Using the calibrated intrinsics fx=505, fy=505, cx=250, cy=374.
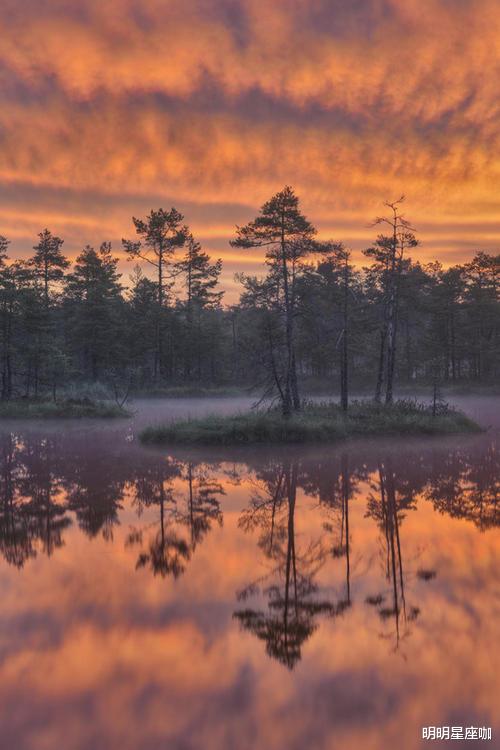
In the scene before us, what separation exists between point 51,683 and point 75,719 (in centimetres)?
84

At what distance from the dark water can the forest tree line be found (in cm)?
1562

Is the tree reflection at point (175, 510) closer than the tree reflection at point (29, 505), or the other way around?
the tree reflection at point (175, 510)

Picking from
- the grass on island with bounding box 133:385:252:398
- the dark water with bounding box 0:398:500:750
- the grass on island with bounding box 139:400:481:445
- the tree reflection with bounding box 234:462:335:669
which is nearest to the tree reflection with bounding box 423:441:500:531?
the dark water with bounding box 0:398:500:750

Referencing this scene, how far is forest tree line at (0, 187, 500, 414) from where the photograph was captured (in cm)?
3059

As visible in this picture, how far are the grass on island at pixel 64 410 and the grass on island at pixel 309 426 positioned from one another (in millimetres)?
12226

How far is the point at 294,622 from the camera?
24.1 ft

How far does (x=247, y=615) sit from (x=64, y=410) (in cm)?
3400

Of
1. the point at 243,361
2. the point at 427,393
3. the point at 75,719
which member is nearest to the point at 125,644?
the point at 75,719

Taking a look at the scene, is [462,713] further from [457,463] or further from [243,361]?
[243,361]

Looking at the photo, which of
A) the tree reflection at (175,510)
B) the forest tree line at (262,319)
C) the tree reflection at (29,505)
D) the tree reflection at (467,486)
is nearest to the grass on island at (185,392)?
the forest tree line at (262,319)

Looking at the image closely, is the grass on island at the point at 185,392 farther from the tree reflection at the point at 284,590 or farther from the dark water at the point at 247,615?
the tree reflection at the point at 284,590

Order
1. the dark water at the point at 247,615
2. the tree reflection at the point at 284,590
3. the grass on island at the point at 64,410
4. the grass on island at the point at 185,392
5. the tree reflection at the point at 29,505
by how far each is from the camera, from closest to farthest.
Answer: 1. the dark water at the point at 247,615
2. the tree reflection at the point at 284,590
3. the tree reflection at the point at 29,505
4. the grass on island at the point at 64,410
5. the grass on island at the point at 185,392

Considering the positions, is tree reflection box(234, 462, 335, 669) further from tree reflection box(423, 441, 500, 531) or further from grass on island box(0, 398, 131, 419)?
grass on island box(0, 398, 131, 419)

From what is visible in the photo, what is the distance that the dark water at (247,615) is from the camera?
5.28m
